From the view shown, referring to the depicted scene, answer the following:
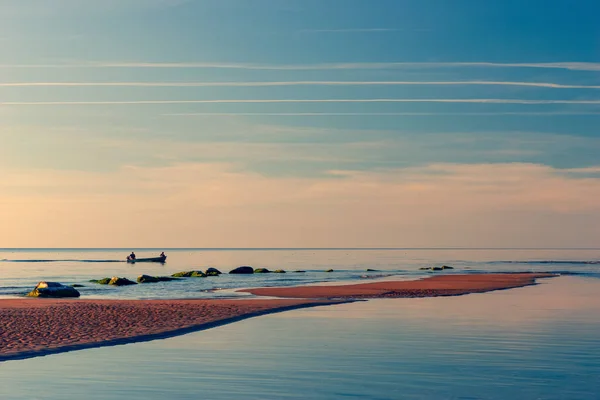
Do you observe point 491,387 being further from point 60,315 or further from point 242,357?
point 60,315

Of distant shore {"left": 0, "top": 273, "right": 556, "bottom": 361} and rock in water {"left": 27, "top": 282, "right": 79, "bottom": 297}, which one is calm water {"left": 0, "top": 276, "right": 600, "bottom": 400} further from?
rock in water {"left": 27, "top": 282, "right": 79, "bottom": 297}

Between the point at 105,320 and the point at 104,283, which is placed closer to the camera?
the point at 105,320

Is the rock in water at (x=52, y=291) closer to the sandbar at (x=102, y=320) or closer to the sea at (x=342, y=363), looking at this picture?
the sandbar at (x=102, y=320)

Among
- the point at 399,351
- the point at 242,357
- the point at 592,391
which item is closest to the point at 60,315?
the point at 242,357

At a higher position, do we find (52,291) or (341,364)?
(52,291)

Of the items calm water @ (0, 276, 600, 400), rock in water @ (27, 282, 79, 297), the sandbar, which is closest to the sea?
calm water @ (0, 276, 600, 400)

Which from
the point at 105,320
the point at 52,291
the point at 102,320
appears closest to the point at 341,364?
the point at 105,320

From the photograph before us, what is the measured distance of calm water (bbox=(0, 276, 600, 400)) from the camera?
16938 millimetres

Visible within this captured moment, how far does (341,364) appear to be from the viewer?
2075cm

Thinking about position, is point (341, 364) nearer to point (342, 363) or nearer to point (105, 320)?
point (342, 363)

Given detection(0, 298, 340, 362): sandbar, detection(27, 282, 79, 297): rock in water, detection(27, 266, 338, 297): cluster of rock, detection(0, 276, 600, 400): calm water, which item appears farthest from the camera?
detection(27, 266, 338, 297): cluster of rock

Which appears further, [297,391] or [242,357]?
[242,357]

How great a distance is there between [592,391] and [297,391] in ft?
24.2

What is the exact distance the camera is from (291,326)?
31.3 metres
